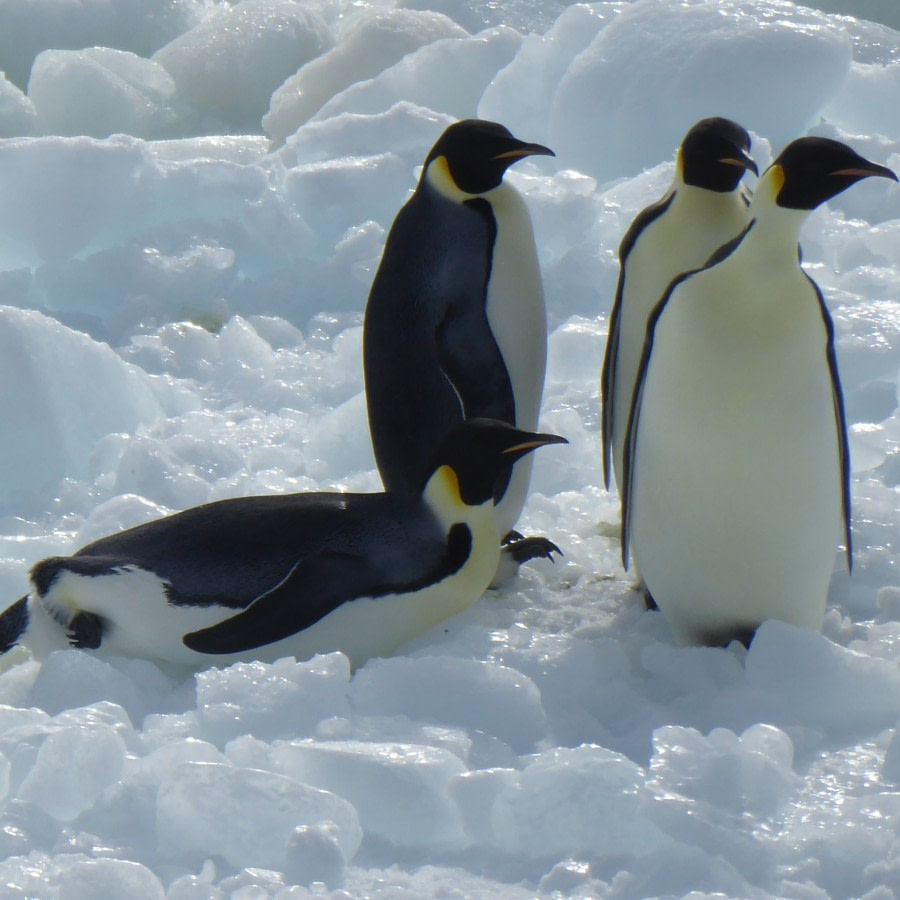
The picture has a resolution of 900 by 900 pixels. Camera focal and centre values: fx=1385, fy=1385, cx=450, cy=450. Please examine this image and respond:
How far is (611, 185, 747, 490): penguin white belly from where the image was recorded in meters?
2.44

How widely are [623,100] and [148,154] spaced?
1522 millimetres

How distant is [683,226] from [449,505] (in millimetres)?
646

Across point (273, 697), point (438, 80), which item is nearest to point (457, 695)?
point (273, 697)

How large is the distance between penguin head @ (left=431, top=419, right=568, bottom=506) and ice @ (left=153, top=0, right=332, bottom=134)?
4405 millimetres

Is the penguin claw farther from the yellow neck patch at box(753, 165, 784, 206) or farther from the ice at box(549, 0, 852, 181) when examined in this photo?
the ice at box(549, 0, 852, 181)

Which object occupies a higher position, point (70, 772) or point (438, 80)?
point (438, 80)

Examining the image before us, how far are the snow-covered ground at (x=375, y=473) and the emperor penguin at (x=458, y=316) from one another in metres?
0.31

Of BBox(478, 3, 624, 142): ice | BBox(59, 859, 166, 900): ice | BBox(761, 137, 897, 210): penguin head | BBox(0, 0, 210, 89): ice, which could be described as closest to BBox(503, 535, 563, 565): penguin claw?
BBox(761, 137, 897, 210): penguin head

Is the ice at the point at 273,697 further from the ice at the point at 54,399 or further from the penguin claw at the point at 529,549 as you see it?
the ice at the point at 54,399

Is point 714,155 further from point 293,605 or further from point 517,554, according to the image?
point 293,605

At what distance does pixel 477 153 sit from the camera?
268cm

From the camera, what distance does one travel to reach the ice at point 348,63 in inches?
219

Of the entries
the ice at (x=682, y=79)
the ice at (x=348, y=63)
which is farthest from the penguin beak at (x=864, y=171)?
the ice at (x=348, y=63)

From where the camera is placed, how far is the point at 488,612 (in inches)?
94.4
